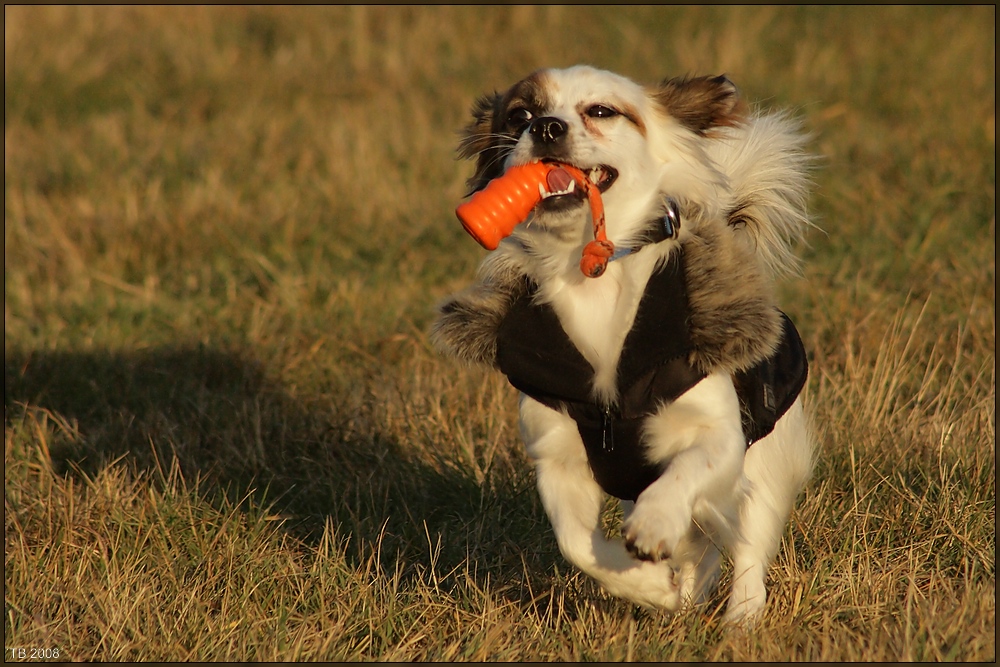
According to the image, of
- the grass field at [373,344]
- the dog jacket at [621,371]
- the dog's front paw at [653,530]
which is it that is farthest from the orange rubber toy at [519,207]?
the grass field at [373,344]

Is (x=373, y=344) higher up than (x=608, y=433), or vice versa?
(x=608, y=433)

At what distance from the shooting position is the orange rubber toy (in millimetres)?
3141

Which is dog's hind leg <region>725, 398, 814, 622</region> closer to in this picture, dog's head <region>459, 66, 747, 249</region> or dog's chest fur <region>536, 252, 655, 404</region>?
dog's chest fur <region>536, 252, 655, 404</region>

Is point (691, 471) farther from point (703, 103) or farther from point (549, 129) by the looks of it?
point (703, 103)

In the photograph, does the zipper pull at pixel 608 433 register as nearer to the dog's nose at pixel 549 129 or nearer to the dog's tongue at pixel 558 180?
the dog's tongue at pixel 558 180

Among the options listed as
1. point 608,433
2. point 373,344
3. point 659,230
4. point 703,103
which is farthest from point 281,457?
point 703,103

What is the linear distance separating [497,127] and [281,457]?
1.68 meters

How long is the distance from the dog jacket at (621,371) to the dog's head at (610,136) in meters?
0.27

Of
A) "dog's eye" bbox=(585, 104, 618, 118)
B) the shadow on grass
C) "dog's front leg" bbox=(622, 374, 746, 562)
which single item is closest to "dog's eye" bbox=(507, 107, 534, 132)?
"dog's eye" bbox=(585, 104, 618, 118)

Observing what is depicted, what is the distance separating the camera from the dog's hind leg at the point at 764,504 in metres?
3.34

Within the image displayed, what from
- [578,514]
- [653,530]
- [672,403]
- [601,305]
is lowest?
[578,514]

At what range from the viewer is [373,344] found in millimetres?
5535

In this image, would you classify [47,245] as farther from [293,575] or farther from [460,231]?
[293,575]

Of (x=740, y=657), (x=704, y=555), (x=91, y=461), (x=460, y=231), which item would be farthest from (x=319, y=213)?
(x=740, y=657)
